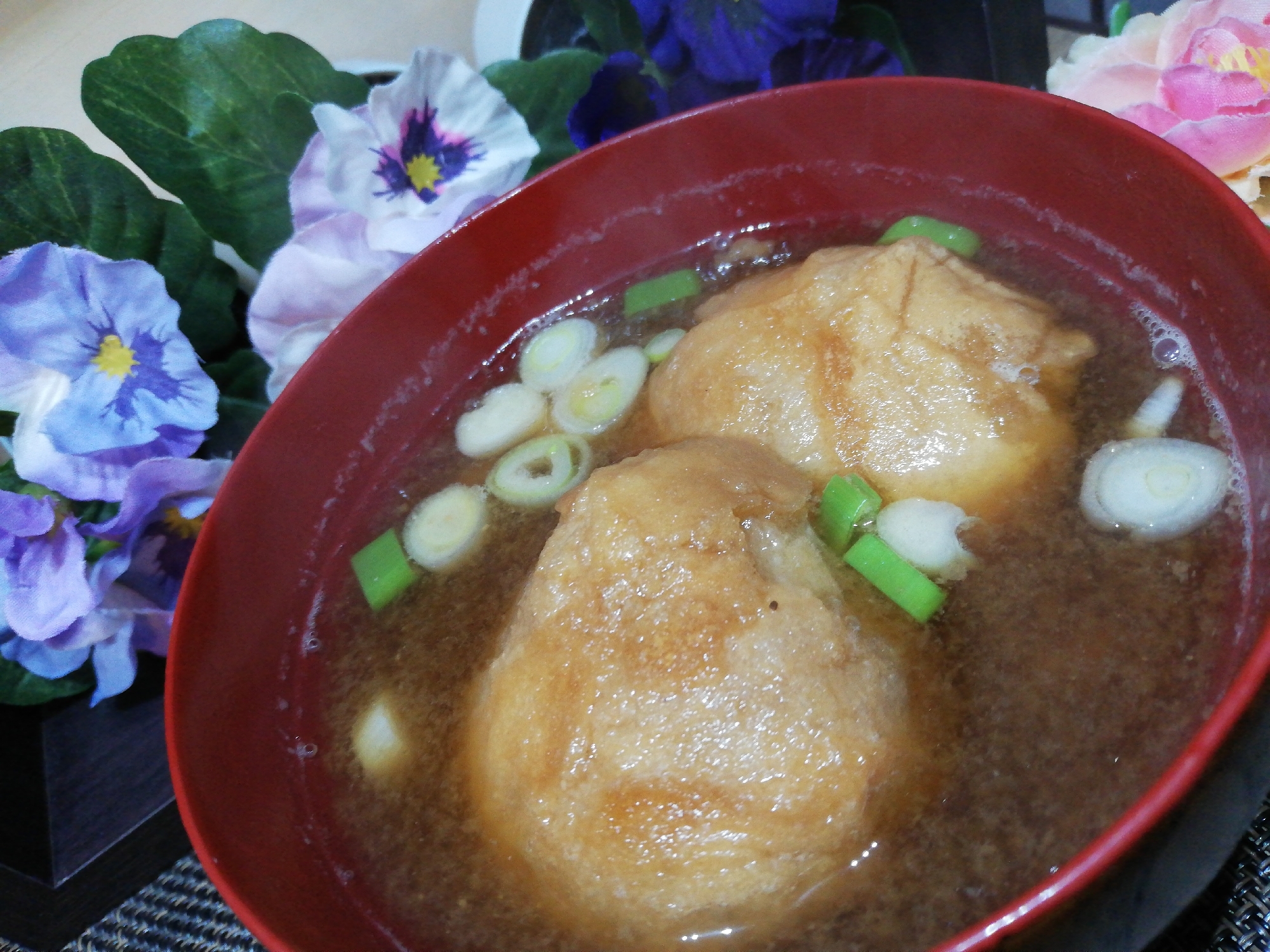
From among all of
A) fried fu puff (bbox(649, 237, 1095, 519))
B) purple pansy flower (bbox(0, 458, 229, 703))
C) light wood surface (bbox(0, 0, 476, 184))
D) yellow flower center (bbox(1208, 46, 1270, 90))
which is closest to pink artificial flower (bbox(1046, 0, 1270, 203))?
yellow flower center (bbox(1208, 46, 1270, 90))

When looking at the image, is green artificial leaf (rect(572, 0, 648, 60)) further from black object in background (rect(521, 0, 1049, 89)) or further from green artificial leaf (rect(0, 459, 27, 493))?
green artificial leaf (rect(0, 459, 27, 493))

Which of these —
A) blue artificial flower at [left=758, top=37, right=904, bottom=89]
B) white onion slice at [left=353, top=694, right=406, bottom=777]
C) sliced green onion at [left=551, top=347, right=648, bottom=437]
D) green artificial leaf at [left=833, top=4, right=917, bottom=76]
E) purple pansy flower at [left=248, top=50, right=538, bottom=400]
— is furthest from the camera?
green artificial leaf at [left=833, top=4, right=917, bottom=76]

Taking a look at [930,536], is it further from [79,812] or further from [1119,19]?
[79,812]

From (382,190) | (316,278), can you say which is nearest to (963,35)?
(382,190)

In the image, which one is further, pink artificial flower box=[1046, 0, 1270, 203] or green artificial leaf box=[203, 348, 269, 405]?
green artificial leaf box=[203, 348, 269, 405]

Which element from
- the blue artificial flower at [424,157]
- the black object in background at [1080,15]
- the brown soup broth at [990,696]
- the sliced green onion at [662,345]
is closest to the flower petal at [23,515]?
the brown soup broth at [990,696]

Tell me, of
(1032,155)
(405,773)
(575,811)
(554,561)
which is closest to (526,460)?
(554,561)
